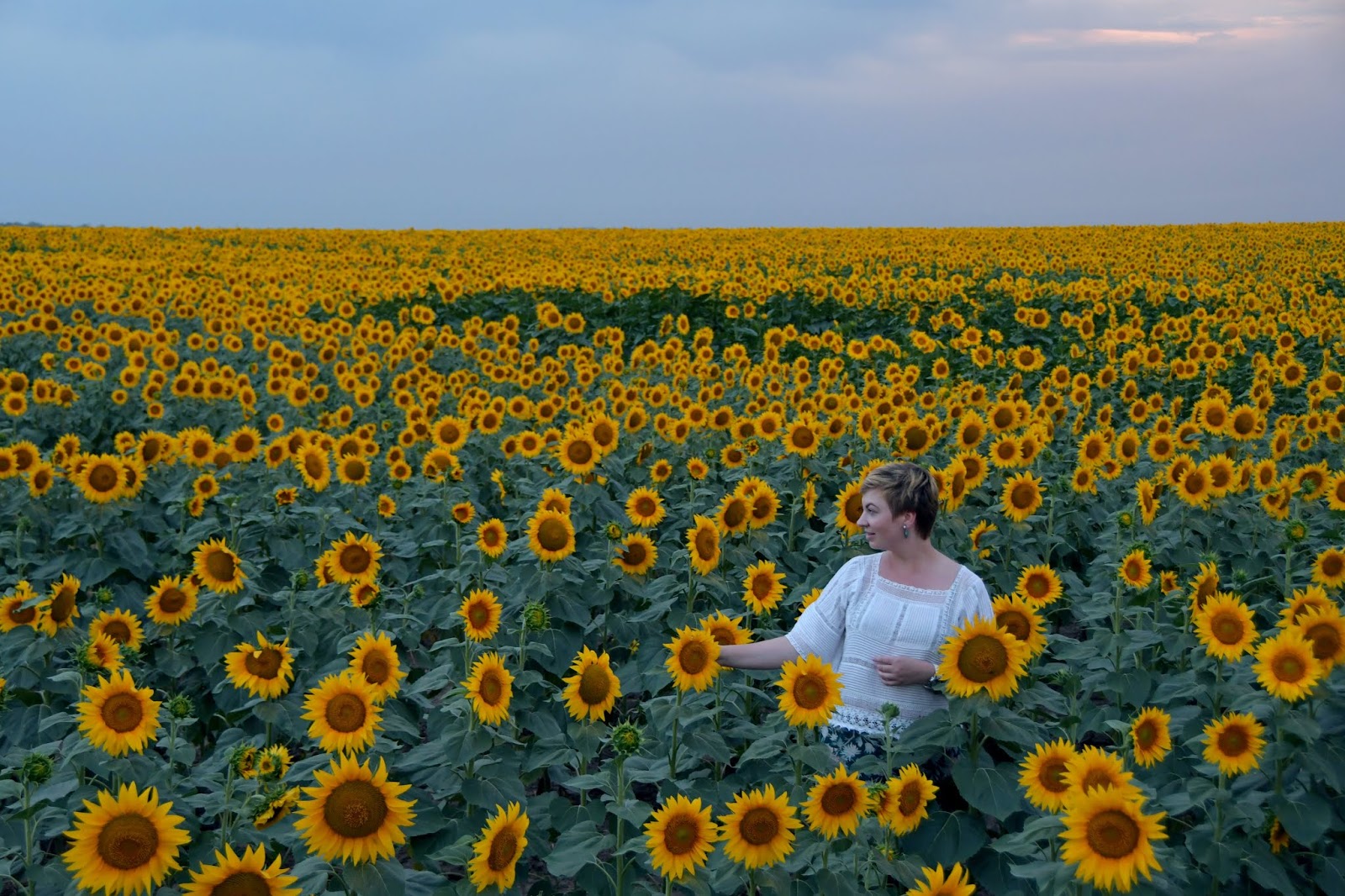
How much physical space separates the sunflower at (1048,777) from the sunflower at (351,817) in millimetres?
1820

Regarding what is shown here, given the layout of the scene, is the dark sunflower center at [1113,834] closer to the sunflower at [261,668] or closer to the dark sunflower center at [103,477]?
the sunflower at [261,668]

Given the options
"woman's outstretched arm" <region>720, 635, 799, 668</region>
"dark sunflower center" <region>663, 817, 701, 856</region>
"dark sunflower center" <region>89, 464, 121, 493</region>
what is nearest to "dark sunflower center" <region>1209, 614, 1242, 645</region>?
"woman's outstretched arm" <region>720, 635, 799, 668</region>

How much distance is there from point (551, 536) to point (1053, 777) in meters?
2.76

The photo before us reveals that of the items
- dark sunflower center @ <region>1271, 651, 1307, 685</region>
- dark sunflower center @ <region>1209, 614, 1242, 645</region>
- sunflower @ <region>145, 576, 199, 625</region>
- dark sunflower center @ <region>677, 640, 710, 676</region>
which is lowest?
sunflower @ <region>145, 576, 199, 625</region>

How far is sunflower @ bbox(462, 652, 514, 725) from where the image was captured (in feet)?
12.5

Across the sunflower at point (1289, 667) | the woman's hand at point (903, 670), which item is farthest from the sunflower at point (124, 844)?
the sunflower at point (1289, 667)

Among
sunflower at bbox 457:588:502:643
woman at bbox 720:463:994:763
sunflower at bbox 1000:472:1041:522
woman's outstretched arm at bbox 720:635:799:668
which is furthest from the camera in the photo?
sunflower at bbox 1000:472:1041:522

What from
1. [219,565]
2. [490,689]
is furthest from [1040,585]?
[219,565]

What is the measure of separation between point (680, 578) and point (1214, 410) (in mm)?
4311

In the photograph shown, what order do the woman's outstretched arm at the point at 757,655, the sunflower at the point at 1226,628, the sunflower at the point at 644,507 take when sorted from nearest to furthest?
the sunflower at the point at 1226,628, the woman's outstretched arm at the point at 757,655, the sunflower at the point at 644,507

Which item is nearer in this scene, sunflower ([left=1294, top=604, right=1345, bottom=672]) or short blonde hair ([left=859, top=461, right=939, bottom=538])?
sunflower ([left=1294, top=604, right=1345, bottom=672])

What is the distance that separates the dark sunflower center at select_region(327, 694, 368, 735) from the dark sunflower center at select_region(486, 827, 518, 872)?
0.76 meters

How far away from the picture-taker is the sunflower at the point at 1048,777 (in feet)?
10.7

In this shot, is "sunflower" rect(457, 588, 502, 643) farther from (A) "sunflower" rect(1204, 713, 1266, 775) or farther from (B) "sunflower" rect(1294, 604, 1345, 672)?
(B) "sunflower" rect(1294, 604, 1345, 672)
